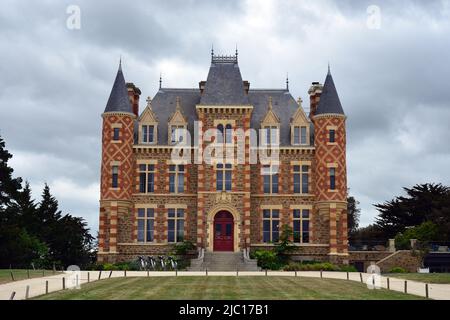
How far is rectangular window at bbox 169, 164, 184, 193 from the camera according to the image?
55.1m

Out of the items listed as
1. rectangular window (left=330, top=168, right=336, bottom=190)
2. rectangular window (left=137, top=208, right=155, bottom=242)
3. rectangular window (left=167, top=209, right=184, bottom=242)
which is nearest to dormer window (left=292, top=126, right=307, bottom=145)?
rectangular window (left=330, top=168, right=336, bottom=190)

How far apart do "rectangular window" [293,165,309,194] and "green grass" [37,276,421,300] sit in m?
19.4

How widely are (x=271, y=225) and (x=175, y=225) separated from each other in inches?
277

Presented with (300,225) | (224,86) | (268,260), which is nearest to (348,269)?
(268,260)

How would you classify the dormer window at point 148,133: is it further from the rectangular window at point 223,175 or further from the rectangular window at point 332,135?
the rectangular window at point 332,135

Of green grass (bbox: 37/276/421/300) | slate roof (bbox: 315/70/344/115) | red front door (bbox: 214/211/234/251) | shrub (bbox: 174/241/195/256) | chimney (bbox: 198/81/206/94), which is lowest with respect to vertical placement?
green grass (bbox: 37/276/421/300)

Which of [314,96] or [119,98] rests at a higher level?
Result: [314,96]

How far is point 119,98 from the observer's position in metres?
55.0

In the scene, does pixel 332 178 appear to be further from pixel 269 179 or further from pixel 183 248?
pixel 183 248

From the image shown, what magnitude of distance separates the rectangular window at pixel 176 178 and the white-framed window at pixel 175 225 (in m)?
1.50

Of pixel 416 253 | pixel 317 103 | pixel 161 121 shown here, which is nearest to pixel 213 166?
pixel 161 121

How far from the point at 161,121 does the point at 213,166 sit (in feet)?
20.3

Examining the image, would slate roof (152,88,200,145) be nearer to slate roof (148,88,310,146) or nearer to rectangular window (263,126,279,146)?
slate roof (148,88,310,146)

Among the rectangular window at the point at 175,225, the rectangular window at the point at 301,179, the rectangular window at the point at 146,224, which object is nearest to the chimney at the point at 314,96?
the rectangular window at the point at 301,179
